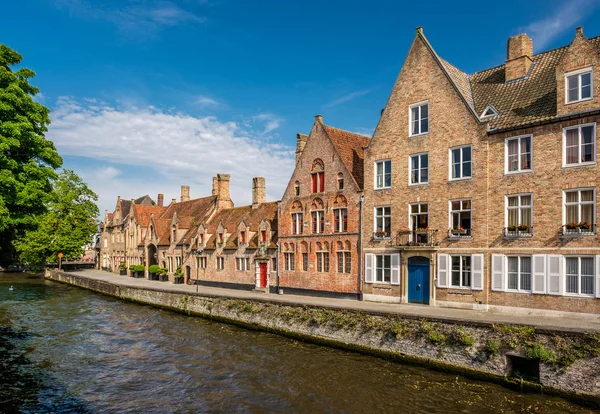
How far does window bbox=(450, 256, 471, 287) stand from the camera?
22.6 metres

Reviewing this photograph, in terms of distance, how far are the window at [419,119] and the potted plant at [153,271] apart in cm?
3268

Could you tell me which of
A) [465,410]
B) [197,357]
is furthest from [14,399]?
[465,410]

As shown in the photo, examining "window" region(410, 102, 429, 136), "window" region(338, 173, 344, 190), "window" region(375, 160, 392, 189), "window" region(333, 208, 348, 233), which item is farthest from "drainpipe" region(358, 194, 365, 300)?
"window" region(410, 102, 429, 136)

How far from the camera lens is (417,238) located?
24875 mm

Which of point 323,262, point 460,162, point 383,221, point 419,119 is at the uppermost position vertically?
point 419,119

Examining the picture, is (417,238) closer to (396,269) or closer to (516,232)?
(396,269)

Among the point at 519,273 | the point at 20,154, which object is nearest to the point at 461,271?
the point at 519,273

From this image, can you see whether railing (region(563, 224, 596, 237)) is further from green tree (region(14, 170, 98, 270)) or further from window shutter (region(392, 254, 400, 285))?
green tree (region(14, 170, 98, 270))

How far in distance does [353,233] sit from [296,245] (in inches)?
218

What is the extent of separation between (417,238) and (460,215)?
9.04 ft

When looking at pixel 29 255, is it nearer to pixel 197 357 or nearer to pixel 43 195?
pixel 43 195

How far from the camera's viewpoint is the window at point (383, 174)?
87.5ft

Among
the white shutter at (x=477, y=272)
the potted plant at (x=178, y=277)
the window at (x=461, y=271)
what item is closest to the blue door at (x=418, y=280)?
the window at (x=461, y=271)

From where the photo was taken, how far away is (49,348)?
21688 mm
